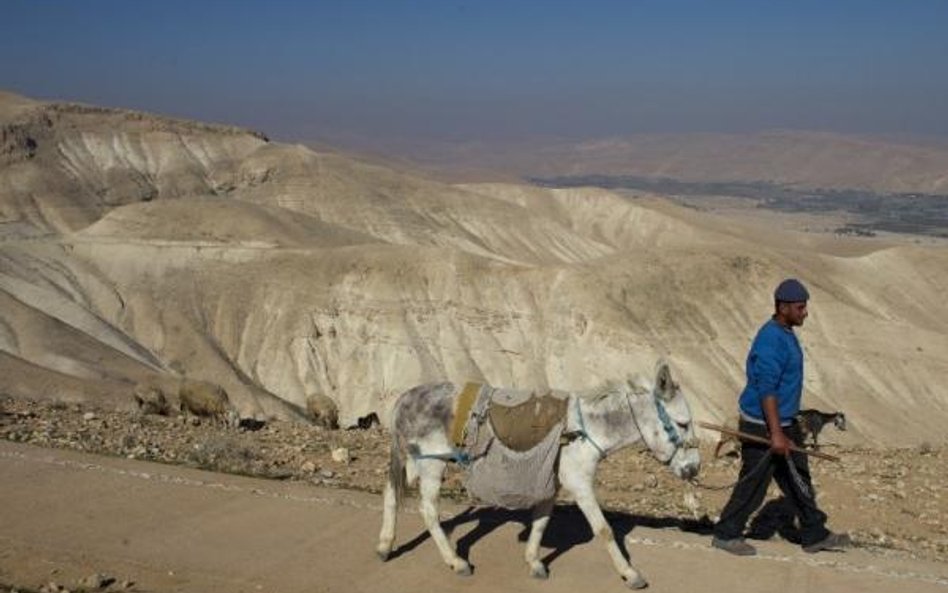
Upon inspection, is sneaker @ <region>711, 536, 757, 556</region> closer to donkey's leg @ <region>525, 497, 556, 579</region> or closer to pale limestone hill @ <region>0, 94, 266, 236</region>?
donkey's leg @ <region>525, 497, 556, 579</region>

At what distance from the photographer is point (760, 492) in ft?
24.4

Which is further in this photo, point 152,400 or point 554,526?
point 152,400

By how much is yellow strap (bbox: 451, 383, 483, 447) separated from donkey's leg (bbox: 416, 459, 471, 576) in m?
0.28

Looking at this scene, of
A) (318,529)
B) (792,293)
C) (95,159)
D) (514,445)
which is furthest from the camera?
(95,159)

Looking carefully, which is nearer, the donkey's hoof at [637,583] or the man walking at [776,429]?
the donkey's hoof at [637,583]

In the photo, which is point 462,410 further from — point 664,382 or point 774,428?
point 774,428

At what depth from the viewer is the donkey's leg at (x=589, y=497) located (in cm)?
681

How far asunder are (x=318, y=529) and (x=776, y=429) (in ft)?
12.5

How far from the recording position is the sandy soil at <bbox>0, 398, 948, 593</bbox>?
23.2 feet

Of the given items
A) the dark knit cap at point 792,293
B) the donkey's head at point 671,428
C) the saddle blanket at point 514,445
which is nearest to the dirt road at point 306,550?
the saddle blanket at point 514,445

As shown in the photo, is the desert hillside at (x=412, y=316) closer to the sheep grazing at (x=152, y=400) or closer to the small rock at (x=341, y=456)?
the sheep grazing at (x=152, y=400)

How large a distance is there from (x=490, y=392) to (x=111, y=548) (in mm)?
3315

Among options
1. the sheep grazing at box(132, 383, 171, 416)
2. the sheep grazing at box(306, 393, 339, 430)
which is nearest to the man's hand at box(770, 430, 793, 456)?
the sheep grazing at box(132, 383, 171, 416)

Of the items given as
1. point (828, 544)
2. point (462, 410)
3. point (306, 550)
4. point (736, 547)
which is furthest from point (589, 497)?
point (306, 550)
